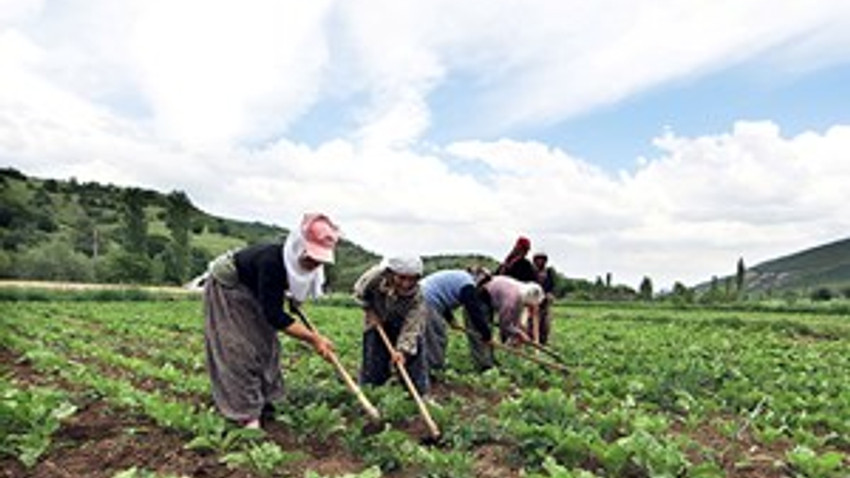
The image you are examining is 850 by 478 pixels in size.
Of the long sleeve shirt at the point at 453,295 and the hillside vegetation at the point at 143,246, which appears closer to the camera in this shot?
the long sleeve shirt at the point at 453,295

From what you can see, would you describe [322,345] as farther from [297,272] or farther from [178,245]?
[178,245]

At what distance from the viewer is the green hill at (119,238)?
4853 cm

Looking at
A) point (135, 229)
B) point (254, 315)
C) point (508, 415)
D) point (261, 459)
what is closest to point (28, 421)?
point (254, 315)

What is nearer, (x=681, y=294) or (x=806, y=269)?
(x=681, y=294)

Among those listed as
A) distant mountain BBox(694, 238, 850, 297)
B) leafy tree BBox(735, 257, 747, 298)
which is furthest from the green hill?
distant mountain BBox(694, 238, 850, 297)

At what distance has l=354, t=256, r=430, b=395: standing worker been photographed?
7152 mm

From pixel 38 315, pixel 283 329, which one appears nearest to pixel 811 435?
pixel 283 329

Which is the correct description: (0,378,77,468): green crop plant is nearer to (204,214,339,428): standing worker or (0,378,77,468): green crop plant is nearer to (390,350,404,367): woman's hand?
(204,214,339,428): standing worker

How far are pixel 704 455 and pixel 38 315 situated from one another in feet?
60.2

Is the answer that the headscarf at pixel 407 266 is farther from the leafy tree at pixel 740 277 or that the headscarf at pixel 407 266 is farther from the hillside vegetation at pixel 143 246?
the leafy tree at pixel 740 277

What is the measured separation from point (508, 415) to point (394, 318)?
1282 mm

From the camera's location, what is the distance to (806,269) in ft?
390

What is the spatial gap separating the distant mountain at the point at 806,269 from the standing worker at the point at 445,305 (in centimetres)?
10387

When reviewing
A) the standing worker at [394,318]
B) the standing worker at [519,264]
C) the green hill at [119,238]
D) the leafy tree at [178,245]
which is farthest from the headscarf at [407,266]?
the leafy tree at [178,245]
